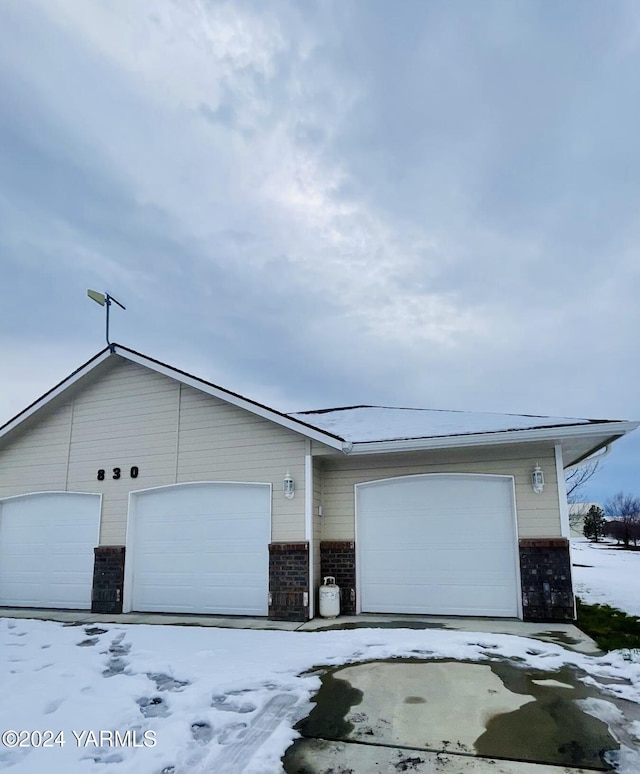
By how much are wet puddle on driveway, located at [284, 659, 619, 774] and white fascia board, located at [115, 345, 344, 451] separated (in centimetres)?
372

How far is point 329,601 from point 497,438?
377cm

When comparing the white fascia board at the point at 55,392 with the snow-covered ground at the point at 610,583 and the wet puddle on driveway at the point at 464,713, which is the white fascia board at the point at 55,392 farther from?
the snow-covered ground at the point at 610,583

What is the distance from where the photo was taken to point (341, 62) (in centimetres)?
890

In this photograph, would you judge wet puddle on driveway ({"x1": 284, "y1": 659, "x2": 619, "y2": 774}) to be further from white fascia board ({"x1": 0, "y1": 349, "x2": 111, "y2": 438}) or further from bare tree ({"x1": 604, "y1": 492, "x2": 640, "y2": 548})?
bare tree ({"x1": 604, "y1": 492, "x2": 640, "y2": 548})

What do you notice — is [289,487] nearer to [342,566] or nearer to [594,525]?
[342,566]

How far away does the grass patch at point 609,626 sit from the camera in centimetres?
640

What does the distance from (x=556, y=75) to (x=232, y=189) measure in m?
6.75

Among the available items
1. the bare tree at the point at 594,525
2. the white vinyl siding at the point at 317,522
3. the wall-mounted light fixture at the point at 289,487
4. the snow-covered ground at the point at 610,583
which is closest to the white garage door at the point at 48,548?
the wall-mounted light fixture at the point at 289,487

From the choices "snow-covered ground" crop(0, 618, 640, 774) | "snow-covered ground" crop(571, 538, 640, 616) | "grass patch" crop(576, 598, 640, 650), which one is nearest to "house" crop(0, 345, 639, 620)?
"grass patch" crop(576, 598, 640, 650)

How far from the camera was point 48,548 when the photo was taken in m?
10.7

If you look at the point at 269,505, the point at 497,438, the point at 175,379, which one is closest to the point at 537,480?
the point at 497,438

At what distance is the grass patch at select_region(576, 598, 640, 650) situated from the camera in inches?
252

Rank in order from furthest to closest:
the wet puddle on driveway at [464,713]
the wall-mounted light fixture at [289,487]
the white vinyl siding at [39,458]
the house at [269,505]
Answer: the white vinyl siding at [39,458] → the wall-mounted light fixture at [289,487] → the house at [269,505] → the wet puddle on driveway at [464,713]

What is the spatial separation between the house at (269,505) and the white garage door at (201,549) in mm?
27
